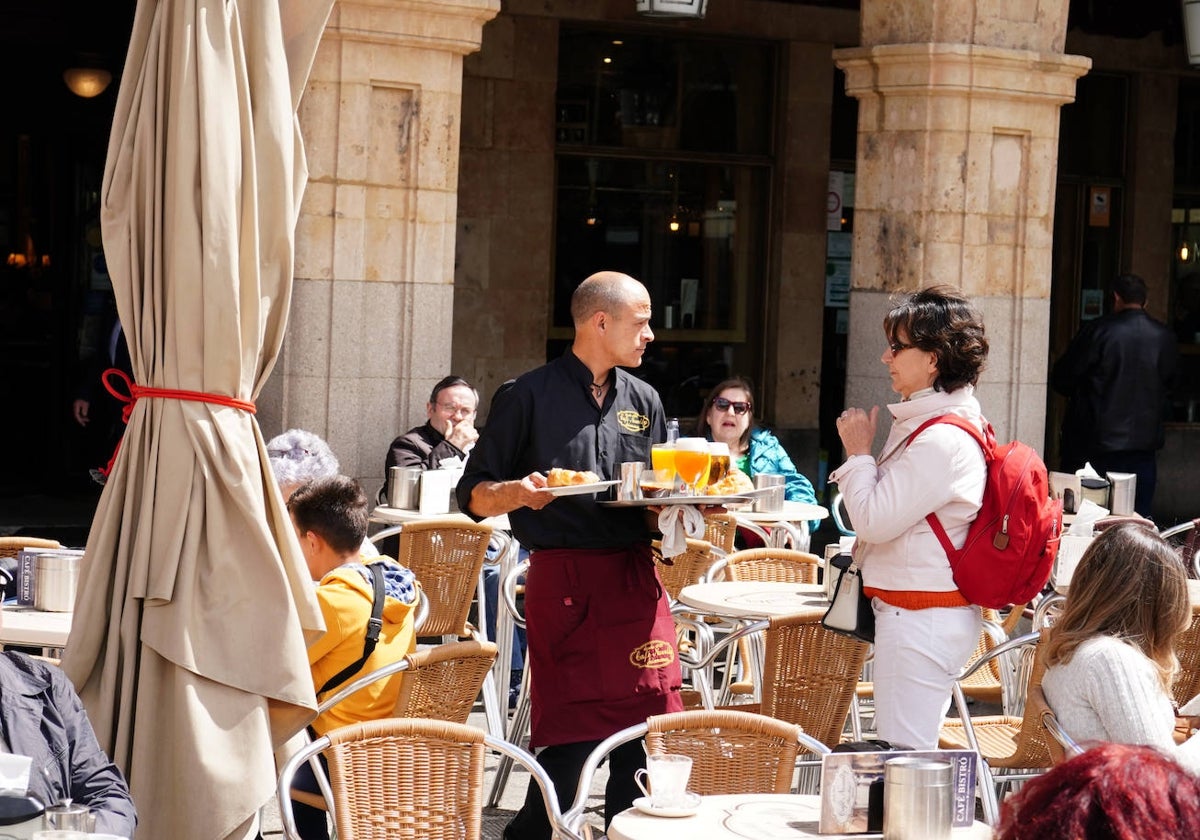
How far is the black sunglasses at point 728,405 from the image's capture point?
8344 millimetres

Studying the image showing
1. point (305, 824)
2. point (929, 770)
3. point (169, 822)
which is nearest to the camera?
point (929, 770)

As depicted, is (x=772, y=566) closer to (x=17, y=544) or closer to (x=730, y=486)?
(x=730, y=486)

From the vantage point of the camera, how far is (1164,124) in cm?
1347

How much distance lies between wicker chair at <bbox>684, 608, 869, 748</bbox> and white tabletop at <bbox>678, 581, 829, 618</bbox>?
617 millimetres

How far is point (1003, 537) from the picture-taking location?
14.4ft

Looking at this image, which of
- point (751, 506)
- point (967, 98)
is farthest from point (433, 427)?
point (967, 98)

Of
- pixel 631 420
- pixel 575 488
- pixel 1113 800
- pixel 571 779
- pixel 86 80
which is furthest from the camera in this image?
pixel 86 80

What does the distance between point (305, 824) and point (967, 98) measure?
5711mm

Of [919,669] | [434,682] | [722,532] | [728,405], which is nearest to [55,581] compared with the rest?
[434,682]

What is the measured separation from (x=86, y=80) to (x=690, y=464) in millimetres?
7975

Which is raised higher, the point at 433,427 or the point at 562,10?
the point at 562,10

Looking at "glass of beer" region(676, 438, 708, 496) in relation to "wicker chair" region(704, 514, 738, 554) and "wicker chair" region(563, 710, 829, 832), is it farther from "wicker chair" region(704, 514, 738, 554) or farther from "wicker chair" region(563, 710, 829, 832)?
Answer: "wicker chair" region(704, 514, 738, 554)

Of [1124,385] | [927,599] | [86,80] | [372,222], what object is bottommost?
[927,599]

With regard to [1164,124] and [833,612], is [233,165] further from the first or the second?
[1164,124]
